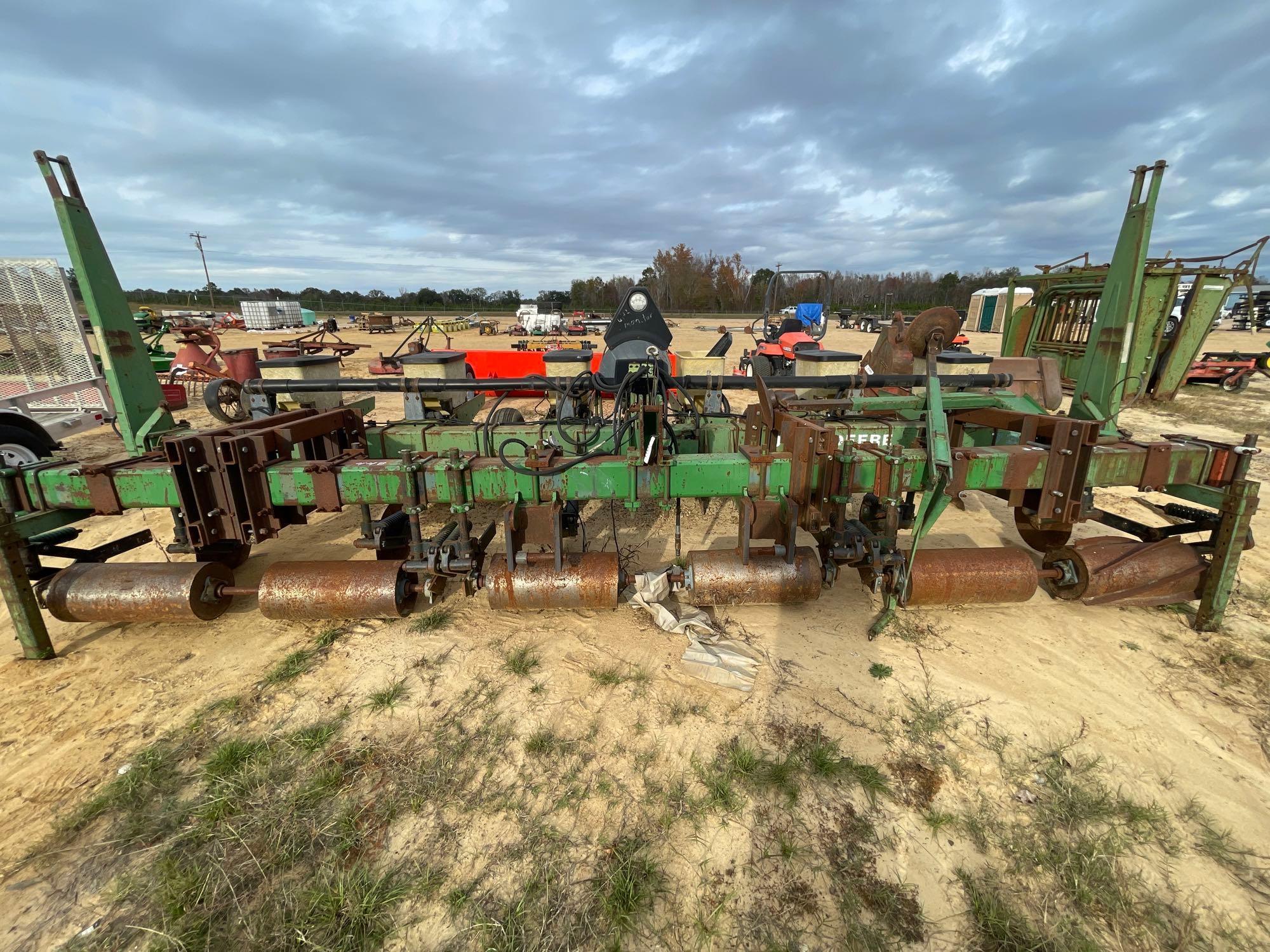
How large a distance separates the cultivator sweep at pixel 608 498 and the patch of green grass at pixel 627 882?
1.45 m

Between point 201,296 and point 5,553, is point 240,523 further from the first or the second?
point 201,296

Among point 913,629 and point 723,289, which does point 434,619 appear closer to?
point 913,629

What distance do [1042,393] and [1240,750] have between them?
3.84 metres

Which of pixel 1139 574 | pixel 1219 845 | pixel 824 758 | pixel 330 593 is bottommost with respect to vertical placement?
pixel 1219 845

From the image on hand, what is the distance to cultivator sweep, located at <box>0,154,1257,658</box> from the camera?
126 inches

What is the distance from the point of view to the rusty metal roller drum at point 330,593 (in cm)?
345

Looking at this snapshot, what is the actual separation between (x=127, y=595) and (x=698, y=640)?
11.8 feet

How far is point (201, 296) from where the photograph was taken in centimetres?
7456

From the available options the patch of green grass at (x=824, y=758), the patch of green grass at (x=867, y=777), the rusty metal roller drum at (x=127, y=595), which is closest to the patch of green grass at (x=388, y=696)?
the rusty metal roller drum at (x=127, y=595)

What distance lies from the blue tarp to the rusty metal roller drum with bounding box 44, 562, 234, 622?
40.5 ft

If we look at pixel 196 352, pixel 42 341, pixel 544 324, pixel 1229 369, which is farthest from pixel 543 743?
pixel 544 324

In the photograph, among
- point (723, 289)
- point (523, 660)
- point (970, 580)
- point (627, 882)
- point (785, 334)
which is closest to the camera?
point (627, 882)

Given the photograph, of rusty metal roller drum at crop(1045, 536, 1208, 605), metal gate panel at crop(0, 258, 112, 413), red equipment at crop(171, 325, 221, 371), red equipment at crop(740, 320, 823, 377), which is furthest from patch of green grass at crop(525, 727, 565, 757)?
red equipment at crop(171, 325, 221, 371)

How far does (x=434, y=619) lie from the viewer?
3.81 metres
